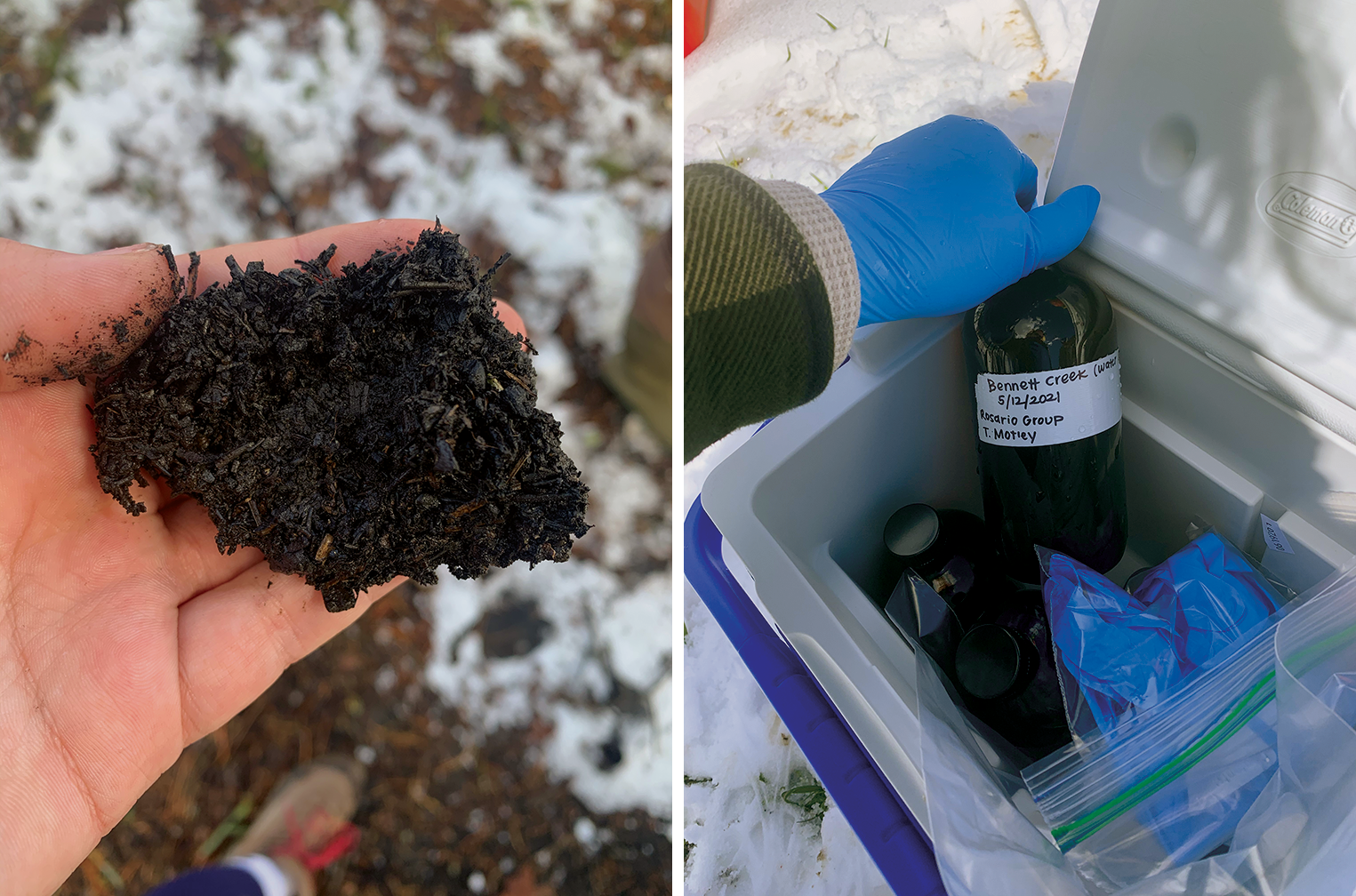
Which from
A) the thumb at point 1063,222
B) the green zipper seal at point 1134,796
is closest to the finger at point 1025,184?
the thumb at point 1063,222

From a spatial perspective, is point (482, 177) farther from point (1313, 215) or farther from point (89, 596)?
point (1313, 215)

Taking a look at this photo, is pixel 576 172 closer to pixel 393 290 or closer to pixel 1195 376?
pixel 393 290

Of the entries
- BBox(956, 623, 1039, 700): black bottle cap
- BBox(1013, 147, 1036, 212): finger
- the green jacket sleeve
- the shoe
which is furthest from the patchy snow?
the shoe

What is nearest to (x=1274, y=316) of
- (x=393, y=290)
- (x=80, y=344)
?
(x=393, y=290)

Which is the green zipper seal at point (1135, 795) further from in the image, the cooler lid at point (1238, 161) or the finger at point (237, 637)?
the finger at point (237, 637)

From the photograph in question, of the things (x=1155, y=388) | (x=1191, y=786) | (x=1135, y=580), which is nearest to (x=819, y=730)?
(x=1191, y=786)

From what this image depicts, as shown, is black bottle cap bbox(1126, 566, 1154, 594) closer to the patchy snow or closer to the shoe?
the patchy snow
